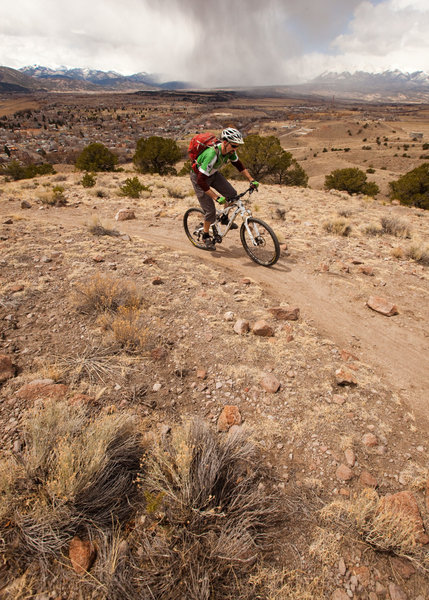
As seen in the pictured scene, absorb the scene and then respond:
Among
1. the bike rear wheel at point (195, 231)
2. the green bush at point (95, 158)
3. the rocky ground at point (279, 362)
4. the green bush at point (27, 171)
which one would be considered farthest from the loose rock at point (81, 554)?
the green bush at point (95, 158)

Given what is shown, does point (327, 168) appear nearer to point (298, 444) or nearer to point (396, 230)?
point (396, 230)

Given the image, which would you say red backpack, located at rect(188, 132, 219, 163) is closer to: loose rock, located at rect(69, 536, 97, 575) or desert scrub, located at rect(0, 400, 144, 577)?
desert scrub, located at rect(0, 400, 144, 577)

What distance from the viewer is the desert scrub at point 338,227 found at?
8.48 meters

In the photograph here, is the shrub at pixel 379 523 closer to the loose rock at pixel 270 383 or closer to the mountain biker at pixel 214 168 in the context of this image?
the loose rock at pixel 270 383

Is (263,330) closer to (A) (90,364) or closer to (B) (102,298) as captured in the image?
(A) (90,364)

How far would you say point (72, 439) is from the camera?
2443 mm

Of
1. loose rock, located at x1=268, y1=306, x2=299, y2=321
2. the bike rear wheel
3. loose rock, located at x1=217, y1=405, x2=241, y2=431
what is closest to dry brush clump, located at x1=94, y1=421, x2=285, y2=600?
loose rock, located at x1=217, y1=405, x2=241, y2=431

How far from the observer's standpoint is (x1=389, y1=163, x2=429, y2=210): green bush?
2466 cm

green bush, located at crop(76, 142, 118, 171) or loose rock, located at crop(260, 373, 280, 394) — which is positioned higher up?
green bush, located at crop(76, 142, 118, 171)

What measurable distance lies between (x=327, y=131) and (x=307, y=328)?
131m

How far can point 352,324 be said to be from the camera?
473 cm

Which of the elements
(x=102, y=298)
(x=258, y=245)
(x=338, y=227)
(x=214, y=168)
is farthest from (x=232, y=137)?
(x=338, y=227)

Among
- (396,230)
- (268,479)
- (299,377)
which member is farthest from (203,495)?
(396,230)

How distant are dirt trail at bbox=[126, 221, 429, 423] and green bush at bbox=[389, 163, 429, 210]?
2507 cm
